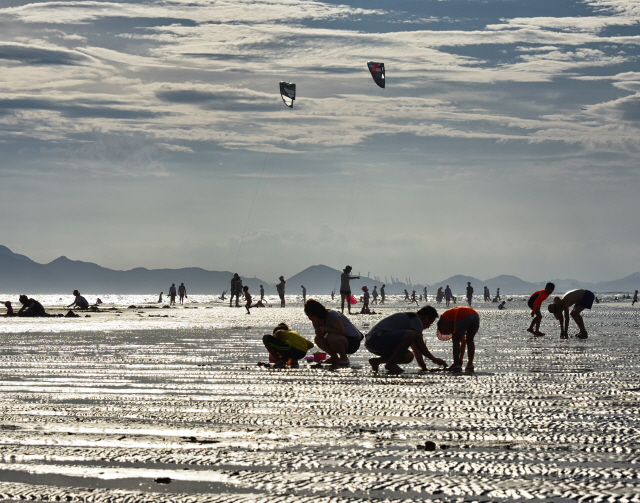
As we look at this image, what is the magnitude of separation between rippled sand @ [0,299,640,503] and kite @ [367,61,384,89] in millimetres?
34816

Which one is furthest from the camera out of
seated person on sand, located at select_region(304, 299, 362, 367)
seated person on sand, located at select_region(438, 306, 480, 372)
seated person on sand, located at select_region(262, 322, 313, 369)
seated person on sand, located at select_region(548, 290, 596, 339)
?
seated person on sand, located at select_region(548, 290, 596, 339)

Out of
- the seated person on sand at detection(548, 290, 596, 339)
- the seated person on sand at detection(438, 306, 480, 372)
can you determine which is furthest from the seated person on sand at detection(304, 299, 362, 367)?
the seated person on sand at detection(548, 290, 596, 339)

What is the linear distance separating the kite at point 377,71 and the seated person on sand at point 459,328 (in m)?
34.2

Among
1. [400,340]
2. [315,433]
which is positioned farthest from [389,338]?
[315,433]

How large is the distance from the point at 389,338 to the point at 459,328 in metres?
0.95

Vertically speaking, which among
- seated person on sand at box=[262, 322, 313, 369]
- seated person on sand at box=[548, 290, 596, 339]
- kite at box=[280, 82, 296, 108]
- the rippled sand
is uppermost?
kite at box=[280, 82, 296, 108]

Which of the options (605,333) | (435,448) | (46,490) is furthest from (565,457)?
(605,333)

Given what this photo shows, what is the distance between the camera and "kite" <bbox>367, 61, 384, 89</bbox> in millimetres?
44062

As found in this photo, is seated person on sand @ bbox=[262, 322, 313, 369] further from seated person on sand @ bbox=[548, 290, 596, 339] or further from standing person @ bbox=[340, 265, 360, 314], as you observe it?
standing person @ bbox=[340, 265, 360, 314]

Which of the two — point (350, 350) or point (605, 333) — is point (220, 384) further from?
point (605, 333)

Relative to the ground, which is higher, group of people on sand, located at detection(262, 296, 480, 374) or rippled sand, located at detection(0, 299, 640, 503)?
group of people on sand, located at detection(262, 296, 480, 374)

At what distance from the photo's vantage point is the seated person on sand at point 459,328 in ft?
33.5

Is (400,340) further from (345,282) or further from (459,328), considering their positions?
(345,282)

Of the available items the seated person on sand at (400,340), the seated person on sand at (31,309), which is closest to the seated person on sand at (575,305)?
the seated person on sand at (400,340)
